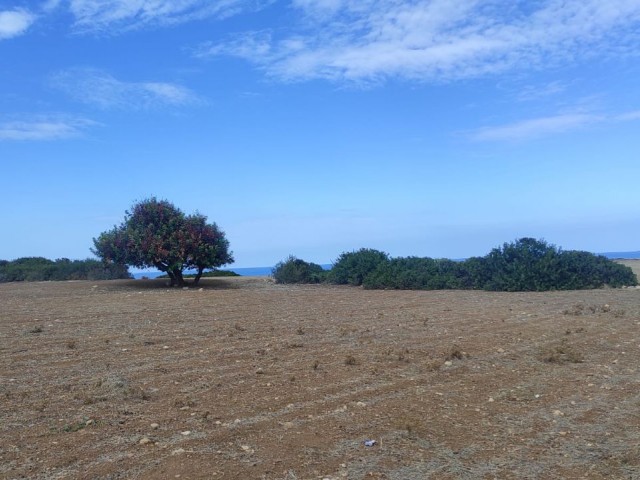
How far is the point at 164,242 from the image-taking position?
938 inches

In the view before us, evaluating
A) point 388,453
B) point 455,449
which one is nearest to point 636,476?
point 455,449

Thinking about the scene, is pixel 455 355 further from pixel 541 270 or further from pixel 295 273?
pixel 295 273

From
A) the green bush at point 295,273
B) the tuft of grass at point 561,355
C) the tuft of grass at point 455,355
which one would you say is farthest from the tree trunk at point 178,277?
the tuft of grass at point 561,355

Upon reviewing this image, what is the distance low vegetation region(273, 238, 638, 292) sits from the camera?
22.8 meters

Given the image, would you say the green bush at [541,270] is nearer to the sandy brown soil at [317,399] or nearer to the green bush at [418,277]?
the green bush at [418,277]

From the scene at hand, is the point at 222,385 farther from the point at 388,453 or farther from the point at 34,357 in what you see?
the point at 34,357

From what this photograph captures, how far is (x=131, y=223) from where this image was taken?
81.9 feet

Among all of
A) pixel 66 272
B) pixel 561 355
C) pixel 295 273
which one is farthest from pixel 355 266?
pixel 561 355

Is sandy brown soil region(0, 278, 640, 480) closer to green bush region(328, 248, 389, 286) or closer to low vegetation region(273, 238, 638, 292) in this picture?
low vegetation region(273, 238, 638, 292)

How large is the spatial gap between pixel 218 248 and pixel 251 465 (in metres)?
20.7

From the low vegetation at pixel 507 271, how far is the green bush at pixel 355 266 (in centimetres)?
4

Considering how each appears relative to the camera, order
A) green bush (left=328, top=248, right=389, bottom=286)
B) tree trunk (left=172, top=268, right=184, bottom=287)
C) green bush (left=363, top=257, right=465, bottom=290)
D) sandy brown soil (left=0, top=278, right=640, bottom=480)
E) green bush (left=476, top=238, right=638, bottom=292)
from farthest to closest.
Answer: green bush (left=328, top=248, right=389, bottom=286) → tree trunk (left=172, top=268, right=184, bottom=287) → green bush (left=363, top=257, right=465, bottom=290) → green bush (left=476, top=238, right=638, bottom=292) → sandy brown soil (left=0, top=278, right=640, bottom=480)

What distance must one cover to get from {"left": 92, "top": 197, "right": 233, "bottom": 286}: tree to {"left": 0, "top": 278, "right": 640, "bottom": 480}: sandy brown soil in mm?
11144

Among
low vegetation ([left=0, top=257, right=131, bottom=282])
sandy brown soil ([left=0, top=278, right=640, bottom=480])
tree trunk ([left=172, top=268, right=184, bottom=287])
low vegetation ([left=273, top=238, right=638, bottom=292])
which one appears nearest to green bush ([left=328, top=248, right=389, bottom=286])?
low vegetation ([left=273, top=238, right=638, bottom=292])
